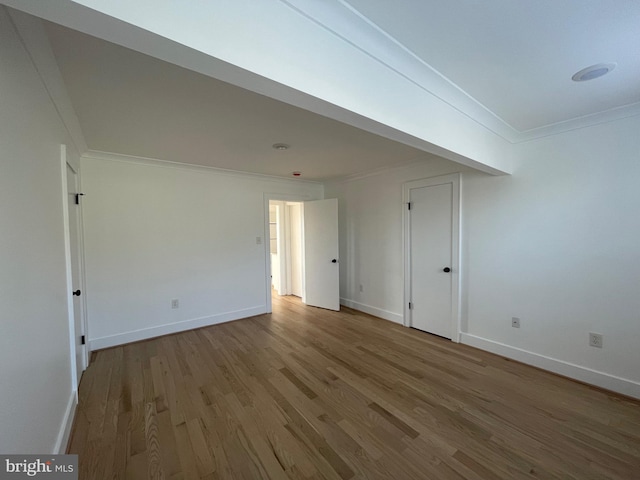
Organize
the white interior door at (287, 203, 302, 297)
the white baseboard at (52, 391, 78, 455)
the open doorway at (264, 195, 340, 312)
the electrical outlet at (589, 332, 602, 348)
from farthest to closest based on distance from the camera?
the white interior door at (287, 203, 302, 297) < the open doorway at (264, 195, 340, 312) < the electrical outlet at (589, 332, 602, 348) < the white baseboard at (52, 391, 78, 455)

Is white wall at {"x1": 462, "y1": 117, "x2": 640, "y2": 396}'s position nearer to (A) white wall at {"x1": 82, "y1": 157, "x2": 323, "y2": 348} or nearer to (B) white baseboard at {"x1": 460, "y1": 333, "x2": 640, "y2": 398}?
(B) white baseboard at {"x1": 460, "y1": 333, "x2": 640, "y2": 398}

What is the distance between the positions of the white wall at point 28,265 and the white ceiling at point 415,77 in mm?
297

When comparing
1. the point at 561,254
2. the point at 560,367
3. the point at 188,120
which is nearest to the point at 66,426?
the point at 188,120

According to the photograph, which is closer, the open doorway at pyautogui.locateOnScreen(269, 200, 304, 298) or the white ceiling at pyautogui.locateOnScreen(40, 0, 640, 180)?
the white ceiling at pyautogui.locateOnScreen(40, 0, 640, 180)

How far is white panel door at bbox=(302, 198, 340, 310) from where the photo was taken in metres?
4.55

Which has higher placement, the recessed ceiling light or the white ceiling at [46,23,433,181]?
the recessed ceiling light

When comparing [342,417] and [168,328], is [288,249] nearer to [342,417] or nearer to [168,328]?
[168,328]

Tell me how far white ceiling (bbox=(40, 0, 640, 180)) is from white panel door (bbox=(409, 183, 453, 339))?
1.02 meters

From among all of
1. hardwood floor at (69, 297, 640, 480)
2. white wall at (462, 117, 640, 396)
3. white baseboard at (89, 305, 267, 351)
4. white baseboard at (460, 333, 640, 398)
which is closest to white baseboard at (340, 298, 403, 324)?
hardwood floor at (69, 297, 640, 480)

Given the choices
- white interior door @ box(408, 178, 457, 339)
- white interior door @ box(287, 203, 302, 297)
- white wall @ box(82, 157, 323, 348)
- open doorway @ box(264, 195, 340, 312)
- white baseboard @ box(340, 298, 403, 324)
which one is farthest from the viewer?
white interior door @ box(287, 203, 302, 297)

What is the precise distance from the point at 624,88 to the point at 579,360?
227 centimetres

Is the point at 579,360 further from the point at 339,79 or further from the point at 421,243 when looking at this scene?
the point at 339,79

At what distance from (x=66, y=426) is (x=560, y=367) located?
13.3ft

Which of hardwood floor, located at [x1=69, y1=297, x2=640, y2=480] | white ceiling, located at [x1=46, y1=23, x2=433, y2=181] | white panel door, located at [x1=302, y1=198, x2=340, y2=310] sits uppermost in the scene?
white ceiling, located at [x1=46, y1=23, x2=433, y2=181]
